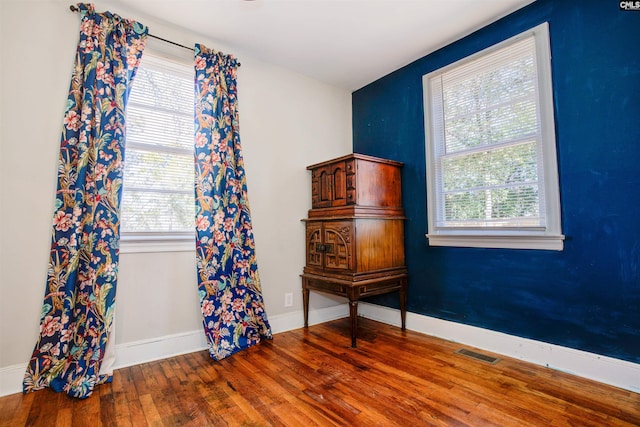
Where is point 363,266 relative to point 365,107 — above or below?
below

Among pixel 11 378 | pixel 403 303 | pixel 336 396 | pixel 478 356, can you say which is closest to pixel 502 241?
pixel 478 356

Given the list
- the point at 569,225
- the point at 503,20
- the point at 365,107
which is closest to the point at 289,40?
the point at 365,107

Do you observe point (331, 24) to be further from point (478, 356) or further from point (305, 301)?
point (478, 356)

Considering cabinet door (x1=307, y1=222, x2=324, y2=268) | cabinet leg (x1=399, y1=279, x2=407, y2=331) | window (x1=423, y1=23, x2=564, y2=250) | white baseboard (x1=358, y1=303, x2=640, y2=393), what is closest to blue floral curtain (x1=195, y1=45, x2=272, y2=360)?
cabinet door (x1=307, y1=222, x2=324, y2=268)

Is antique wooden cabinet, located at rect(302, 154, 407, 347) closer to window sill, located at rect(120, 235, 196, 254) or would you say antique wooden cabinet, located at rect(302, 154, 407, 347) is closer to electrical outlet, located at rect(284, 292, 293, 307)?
electrical outlet, located at rect(284, 292, 293, 307)

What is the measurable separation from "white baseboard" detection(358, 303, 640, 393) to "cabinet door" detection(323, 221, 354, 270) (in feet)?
2.83

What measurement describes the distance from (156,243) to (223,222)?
506 mm

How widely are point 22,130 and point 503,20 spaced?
11.2 ft

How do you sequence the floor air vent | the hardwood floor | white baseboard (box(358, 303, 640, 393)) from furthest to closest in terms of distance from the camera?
1. the floor air vent
2. white baseboard (box(358, 303, 640, 393))
3. the hardwood floor

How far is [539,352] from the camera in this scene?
2.12 metres

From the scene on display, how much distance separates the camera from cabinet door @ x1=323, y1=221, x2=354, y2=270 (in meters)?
2.63

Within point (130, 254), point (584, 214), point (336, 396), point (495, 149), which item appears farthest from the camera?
point (495, 149)

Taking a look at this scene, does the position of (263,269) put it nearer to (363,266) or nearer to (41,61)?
(363,266)

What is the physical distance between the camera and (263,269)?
288 cm
